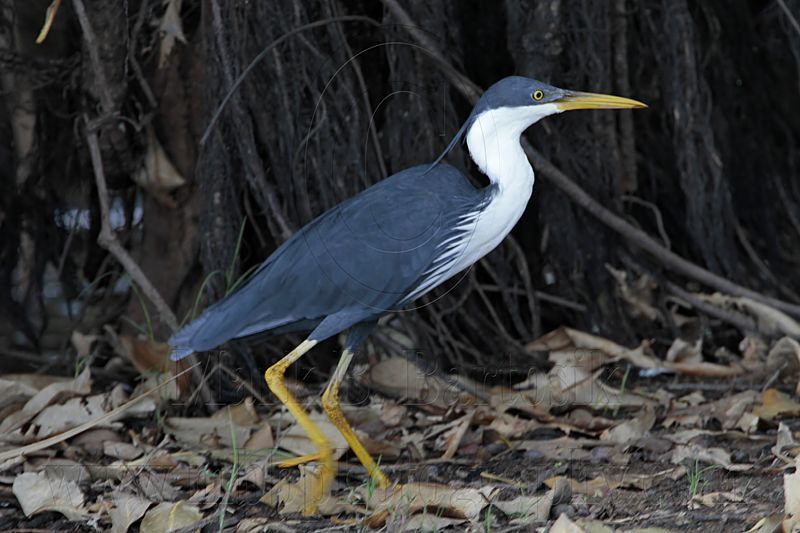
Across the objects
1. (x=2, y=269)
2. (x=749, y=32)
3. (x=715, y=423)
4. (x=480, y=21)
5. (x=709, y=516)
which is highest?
(x=480, y=21)

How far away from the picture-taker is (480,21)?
16.3ft

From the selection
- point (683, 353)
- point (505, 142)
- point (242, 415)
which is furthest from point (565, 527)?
point (683, 353)

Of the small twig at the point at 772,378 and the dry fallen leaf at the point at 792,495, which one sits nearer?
the dry fallen leaf at the point at 792,495

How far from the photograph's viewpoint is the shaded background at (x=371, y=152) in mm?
4363

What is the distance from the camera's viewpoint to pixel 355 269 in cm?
360

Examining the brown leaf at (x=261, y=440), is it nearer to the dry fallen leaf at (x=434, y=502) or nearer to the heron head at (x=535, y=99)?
the dry fallen leaf at (x=434, y=502)

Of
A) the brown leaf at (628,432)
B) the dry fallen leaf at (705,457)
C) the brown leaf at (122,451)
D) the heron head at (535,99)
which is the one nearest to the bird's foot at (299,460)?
the brown leaf at (122,451)

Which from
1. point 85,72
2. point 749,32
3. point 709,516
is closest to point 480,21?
point 749,32

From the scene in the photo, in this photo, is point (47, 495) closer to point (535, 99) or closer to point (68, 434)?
point (68, 434)

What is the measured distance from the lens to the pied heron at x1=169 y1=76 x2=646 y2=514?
141 inches

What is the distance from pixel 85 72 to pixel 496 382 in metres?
2.31

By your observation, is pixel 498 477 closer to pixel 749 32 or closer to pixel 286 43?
pixel 286 43

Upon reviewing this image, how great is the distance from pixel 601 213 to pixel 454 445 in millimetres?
1435

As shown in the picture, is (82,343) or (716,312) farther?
(716,312)
